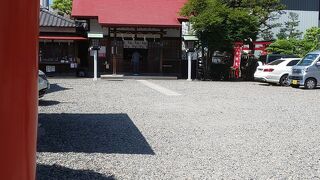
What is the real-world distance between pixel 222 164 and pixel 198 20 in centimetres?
2047

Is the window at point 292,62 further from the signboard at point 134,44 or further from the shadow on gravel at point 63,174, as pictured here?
the shadow on gravel at point 63,174

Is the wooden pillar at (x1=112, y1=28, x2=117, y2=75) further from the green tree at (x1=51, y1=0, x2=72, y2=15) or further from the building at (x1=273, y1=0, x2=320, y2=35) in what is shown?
the building at (x1=273, y1=0, x2=320, y2=35)

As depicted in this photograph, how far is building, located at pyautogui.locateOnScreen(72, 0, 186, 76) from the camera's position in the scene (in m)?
27.7

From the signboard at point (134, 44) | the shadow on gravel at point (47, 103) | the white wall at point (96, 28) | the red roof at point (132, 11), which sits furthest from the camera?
A: the signboard at point (134, 44)

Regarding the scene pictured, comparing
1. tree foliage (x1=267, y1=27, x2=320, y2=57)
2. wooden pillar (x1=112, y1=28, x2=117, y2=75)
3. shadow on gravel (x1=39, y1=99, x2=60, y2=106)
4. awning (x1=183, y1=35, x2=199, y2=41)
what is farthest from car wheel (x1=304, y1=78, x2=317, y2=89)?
tree foliage (x1=267, y1=27, x2=320, y2=57)

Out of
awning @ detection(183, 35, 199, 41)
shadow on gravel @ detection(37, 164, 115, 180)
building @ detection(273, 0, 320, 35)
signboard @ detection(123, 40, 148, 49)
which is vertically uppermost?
building @ detection(273, 0, 320, 35)

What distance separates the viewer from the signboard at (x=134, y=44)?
2852 cm

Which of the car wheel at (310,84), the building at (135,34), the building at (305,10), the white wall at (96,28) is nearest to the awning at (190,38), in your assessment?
the building at (135,34)

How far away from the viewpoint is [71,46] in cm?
2784

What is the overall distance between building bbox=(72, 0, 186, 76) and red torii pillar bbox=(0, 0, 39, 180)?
24.9 meters

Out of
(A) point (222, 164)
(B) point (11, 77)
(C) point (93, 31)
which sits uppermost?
(C) point (93, 31)

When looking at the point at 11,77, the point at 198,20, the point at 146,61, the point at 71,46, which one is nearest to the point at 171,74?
the point at 146,61

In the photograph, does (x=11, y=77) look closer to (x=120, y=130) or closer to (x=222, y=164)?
(x=222, y=164)

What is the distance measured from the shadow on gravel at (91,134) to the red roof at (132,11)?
55.5 ft
